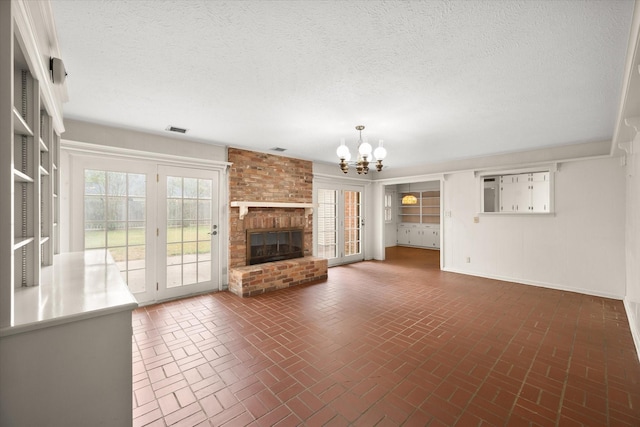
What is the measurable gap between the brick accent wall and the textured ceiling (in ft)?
4.35

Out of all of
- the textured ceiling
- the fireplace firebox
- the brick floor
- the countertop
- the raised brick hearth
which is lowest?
the brick floor

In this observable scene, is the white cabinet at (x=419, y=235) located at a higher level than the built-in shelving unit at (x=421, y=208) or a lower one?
lower

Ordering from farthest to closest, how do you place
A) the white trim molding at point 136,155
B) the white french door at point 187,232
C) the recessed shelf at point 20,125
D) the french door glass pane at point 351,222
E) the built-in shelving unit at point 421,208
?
the built-in shelving unit at point 421,208, the french door glass pane at point 351,222, the white french door at point 187,232, the white trim molding at point 136,155, the recessed shelf at point 20,125

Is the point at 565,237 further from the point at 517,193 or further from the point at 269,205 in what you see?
the point at 269,205

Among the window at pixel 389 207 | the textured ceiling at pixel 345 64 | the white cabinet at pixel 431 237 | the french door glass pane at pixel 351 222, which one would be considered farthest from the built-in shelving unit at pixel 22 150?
the white cabinet at pixel 431 237

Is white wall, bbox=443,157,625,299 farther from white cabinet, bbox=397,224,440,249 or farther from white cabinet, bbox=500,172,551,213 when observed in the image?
white cabinet, bbox=397,224,440,249

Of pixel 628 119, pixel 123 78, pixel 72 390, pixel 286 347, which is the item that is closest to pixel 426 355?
pixel 286 347

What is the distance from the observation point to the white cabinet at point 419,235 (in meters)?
9.78

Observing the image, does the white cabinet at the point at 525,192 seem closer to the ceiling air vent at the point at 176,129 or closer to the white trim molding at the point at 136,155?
the white trim molding at the point at 136,155

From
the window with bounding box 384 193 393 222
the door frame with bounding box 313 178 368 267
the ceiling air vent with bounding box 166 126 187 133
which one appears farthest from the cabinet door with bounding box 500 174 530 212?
the ceiling air vent with bounding box 166 126 187 133

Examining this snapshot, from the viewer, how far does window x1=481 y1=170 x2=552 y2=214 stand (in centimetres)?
536

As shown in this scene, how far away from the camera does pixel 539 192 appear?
539cm

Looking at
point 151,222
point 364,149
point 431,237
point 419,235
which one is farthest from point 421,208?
point 151,222

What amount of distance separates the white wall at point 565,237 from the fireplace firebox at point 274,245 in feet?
11.7
